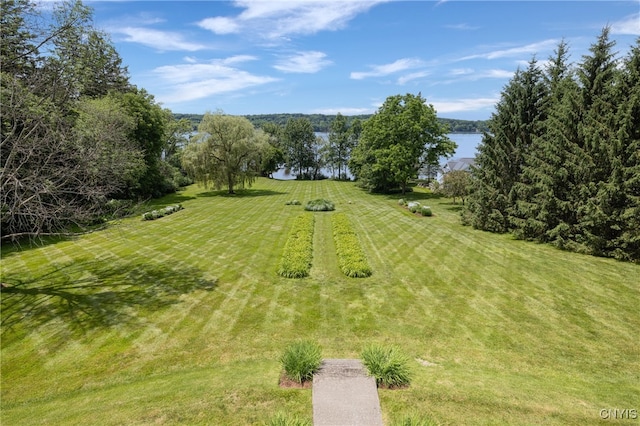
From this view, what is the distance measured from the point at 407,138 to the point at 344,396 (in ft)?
126

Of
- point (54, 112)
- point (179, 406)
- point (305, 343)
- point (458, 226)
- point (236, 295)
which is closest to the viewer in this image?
point (179, 406)

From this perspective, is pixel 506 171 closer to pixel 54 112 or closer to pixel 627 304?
pixel 627 304

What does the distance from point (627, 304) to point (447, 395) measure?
972cm

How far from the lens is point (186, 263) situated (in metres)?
15.7

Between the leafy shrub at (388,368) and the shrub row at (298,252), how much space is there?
7.38 meters

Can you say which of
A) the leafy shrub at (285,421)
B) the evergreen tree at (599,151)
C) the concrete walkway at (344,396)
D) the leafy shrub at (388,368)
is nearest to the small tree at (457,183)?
the evergreen tree at (599,151)

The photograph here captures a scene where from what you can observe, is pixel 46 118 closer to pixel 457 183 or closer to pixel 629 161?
pixel 629 161

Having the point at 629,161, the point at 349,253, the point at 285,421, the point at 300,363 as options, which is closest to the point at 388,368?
the point at 300,363

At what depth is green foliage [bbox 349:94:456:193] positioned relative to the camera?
1558 inches

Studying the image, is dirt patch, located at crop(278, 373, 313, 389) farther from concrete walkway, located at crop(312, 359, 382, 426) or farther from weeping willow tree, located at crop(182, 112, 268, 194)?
weeping willow tree, located at crop(182, 112, 268, 194)

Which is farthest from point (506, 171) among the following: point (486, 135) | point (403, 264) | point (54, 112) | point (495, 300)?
point (54, 112)

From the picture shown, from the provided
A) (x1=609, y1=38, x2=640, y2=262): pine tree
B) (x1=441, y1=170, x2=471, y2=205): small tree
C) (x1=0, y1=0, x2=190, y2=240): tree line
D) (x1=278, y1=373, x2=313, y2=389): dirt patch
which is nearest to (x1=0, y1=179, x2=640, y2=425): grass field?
(x1=278, y1=373, x2=313, y2=389): dirt patch

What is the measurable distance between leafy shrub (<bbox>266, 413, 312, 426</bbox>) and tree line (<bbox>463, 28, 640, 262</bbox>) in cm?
1769

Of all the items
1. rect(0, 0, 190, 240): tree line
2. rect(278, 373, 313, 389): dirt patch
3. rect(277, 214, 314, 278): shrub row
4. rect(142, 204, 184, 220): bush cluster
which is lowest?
rect(277, 214, 314, 278): shrub row
